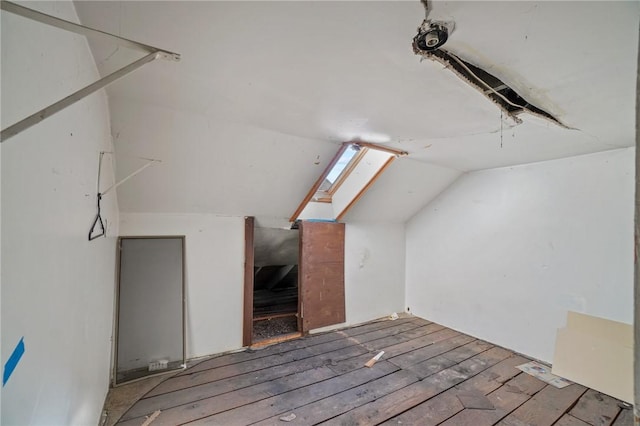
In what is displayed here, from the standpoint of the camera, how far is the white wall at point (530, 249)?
7.41 ft

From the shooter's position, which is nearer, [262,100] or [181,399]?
[262,100]

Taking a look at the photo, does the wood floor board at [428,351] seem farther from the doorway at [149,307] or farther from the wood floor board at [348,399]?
the doorway at [149,307]

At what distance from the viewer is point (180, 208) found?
8.03ft

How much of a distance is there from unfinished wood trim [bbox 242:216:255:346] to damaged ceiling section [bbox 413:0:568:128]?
7.42 ft

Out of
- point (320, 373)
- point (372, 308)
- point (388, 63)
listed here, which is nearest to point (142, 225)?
point (320, 373)

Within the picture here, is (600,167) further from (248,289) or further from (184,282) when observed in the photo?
(184,282)

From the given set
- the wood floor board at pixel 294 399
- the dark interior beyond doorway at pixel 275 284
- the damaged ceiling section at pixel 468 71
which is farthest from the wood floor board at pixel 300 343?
the damaged ceiling section at pixel 468 71

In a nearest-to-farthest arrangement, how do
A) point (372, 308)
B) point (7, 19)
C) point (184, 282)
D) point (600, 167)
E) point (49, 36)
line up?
1. point (7, 19)
2. point (49, 36)
3. point (600, 167)
4. point (184, 282)
5. point (372, 308)

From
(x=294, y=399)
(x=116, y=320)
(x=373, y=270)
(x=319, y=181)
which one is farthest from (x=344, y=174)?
(x=116, y=320)

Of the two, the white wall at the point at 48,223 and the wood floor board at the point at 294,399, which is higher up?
the white wall at the point at 48,223

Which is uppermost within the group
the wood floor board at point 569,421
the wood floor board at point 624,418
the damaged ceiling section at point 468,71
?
the damaged ceiling section at point 468,71

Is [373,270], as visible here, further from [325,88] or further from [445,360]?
[325,88]

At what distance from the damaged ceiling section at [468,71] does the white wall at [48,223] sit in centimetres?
109

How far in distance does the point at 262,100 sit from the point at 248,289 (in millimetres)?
1982
